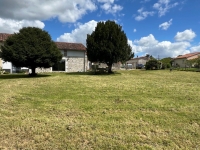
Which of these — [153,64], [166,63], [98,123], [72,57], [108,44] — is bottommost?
[98,123]

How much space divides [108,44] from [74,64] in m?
11.5

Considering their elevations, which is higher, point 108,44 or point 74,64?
point 108,44

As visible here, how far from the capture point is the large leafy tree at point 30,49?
46.2 feet

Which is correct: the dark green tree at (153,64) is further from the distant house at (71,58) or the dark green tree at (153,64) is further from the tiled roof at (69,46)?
the tiled roof at (69,46)

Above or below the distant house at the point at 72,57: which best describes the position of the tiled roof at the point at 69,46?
above

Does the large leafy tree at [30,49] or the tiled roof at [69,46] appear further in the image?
the tiled roof at [69,46]

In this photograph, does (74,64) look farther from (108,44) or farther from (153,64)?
(153,64)

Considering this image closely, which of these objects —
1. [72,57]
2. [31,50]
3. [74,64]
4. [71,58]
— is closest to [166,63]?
[74,64]

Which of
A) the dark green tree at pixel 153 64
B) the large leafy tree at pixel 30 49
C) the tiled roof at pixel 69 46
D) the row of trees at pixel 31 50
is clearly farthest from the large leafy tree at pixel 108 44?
the dark green tree at pixel 153 64

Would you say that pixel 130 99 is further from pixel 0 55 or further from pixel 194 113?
pixel 0 55

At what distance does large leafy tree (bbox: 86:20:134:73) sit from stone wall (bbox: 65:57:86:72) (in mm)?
8938

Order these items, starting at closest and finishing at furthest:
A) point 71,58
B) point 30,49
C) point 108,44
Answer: point 30,49 → point 108,44 → point 71,58

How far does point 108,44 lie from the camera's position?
782 inches

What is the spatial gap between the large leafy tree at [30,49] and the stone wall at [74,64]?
13.7 metres
